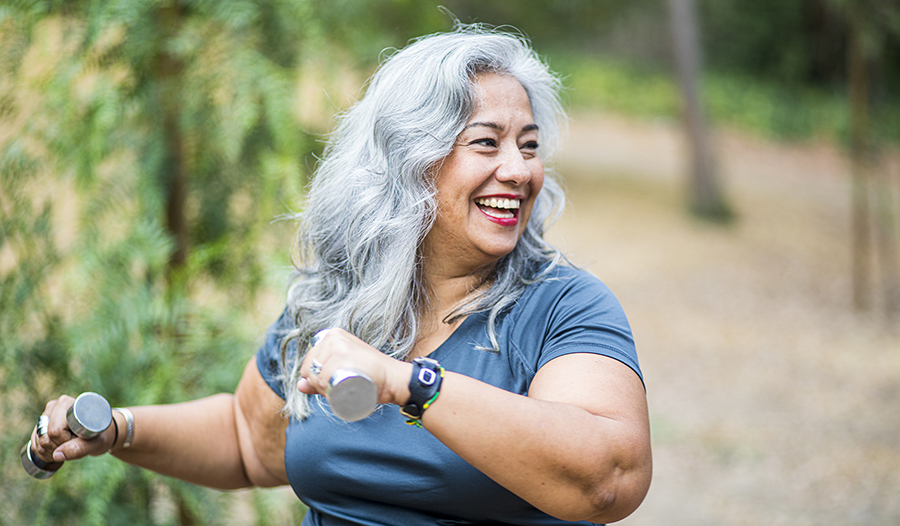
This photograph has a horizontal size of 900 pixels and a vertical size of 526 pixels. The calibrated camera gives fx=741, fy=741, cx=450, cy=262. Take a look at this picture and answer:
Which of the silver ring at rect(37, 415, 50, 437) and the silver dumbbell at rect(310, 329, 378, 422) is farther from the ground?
the silver dumbbell at rect(310, 329, 378, 422)

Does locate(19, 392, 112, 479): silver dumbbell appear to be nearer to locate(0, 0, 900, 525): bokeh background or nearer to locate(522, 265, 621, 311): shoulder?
locate(0, 0, 900, 525): bokeh background

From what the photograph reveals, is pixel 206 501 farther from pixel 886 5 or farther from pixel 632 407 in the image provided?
pixel 886 5

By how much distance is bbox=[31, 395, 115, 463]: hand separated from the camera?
4.37 ft

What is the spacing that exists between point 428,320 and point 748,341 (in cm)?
668

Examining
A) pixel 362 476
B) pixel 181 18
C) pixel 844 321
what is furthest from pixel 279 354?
pixel 844 321

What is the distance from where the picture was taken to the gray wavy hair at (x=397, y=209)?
1.41 metres

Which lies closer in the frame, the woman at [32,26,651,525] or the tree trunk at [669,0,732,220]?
the woman at [32,26,651,525]

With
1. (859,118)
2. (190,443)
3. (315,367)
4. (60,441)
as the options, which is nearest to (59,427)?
(60,441)

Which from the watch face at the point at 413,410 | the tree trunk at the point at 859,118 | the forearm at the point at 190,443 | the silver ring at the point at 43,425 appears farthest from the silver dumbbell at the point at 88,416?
the tree trunk at the point at 859,118

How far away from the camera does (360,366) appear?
102cm

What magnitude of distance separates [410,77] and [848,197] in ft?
43.7

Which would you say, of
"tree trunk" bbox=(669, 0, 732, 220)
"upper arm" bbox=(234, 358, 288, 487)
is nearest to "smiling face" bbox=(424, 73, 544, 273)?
"upper arm" bbox=(234, 358, 288, 487)

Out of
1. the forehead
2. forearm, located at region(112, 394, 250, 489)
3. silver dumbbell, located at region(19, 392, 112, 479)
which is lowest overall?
forearm, located at region(112, 394, 250, 489)

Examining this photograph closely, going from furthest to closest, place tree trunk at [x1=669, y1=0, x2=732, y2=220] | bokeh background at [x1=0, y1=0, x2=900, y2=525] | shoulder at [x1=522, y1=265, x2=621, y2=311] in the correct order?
tree trunk at [x1=669, y1=0, x2=732, y2=220] → bokeh background at [x1=0, y1=0, x2=900, y2=525] → shoulder at [x1=522, y1=265, x2=621, y2=311]
